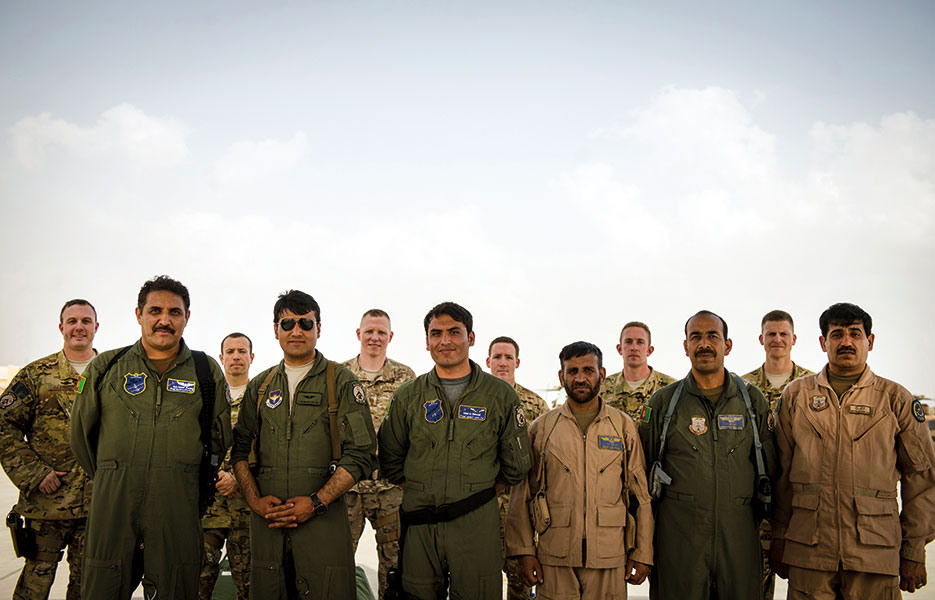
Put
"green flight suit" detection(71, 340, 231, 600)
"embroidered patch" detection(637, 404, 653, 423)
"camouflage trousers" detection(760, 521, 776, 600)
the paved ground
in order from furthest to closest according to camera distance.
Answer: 1. the paved ground
2. "camouflage trousers" detection(760, 521, 776, 600)
3. "embroidered patch" detection(637, 404, 653, 423)
4. "green flight suit" detection(71, 340, 231, 600)

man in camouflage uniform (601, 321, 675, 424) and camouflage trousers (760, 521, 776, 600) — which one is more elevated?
man in camouflage uniform (601, 321, 675, 424)

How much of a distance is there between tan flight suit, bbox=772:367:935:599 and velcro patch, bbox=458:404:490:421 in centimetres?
212

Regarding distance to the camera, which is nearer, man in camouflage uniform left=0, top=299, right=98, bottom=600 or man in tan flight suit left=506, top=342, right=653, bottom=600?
man in tan flight suit left=506, top=342, right=653, bottom=600

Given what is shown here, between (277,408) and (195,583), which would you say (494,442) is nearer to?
(277,408)

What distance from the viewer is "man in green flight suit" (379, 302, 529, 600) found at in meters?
3.72

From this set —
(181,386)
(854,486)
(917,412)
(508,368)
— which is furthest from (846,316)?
(181,386)

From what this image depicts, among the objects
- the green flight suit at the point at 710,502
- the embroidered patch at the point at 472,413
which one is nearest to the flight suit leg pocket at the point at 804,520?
the green flight suit at the point at 710,502

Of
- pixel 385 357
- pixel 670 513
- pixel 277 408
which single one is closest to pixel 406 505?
pixel 277 408

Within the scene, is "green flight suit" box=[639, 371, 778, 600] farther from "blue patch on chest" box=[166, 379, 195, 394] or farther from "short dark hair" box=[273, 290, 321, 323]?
"blue patch on chest" box=[166, 379, 195, 394]

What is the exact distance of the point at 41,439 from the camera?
4965mm

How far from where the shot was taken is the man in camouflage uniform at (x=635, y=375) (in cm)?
618

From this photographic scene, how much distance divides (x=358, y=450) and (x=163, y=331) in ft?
4.69

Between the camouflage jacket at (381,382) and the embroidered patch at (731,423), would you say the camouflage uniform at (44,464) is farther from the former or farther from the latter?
the embroidered patch at (731,423)

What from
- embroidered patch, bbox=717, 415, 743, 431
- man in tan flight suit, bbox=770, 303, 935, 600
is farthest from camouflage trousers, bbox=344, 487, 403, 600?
man in tan flight suit, bbox=770, 303, 935, 600
